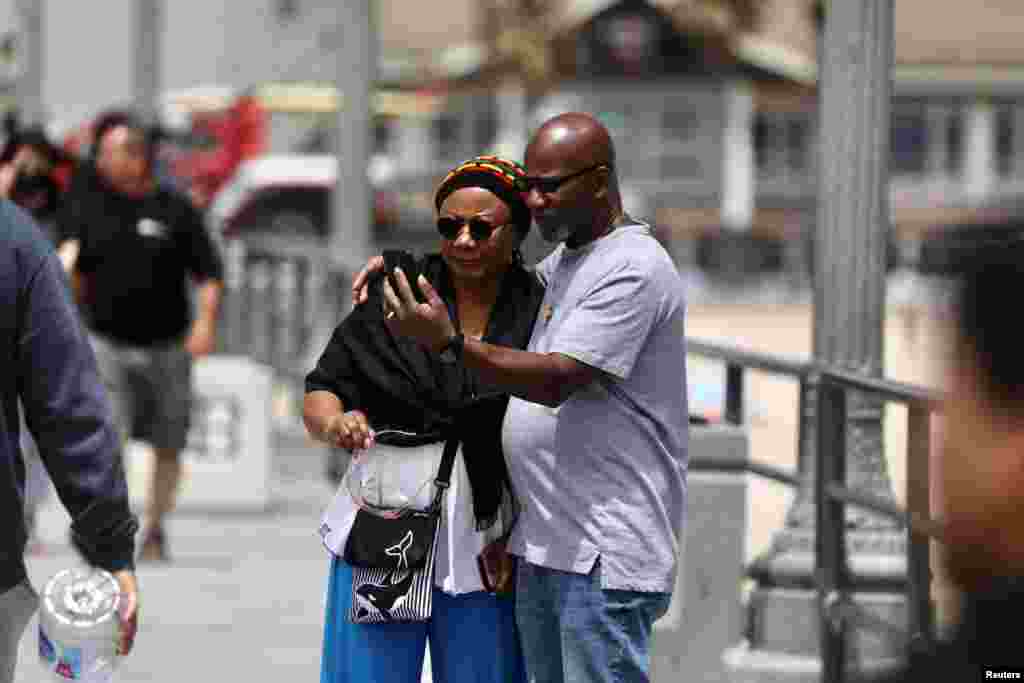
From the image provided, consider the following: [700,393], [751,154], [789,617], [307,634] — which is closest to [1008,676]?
[789,617]

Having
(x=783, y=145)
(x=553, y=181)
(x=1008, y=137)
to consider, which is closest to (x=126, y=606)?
(x=553, y=181)

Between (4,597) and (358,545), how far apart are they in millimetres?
853

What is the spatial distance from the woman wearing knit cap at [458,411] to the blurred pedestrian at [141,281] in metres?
5.87

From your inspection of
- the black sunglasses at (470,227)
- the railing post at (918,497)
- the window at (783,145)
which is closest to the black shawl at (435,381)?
the black sunglasses at (470,227)

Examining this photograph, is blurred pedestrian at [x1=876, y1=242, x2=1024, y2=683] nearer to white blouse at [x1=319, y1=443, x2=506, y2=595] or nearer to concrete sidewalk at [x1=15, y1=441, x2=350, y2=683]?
white blouse at [x1=319, y1=443, x2=506, y2=595]

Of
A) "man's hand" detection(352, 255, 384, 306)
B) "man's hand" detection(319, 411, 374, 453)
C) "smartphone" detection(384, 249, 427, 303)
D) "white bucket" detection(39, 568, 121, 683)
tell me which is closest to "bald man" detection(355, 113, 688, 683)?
"smartphone" detection(384, 249, 427, 303)

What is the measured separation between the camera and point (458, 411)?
498cm

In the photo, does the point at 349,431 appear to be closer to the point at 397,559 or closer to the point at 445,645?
the point at 397,559

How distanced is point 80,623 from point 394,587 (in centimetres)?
87

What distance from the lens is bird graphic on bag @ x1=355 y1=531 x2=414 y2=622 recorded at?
16.2ft

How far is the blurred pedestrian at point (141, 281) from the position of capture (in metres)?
10.8

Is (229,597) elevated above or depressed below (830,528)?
below

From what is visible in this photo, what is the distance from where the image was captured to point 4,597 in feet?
14.3

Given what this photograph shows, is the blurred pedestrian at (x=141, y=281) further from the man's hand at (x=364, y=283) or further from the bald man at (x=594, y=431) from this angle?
the bald man at (x=594, y=431)
